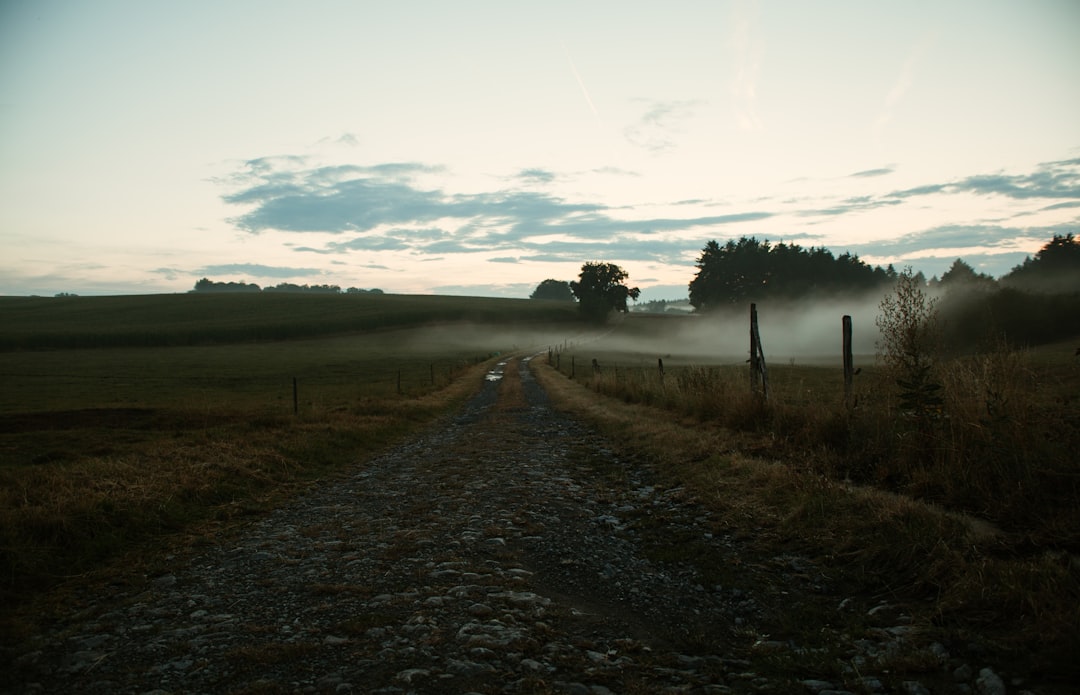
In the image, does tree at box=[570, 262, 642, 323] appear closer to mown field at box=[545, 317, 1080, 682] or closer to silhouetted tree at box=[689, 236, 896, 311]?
silhouetted tree at box=[689, 236, 896, 311]

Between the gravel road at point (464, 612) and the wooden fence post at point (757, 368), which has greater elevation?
the wooden fence post at point (757, 368)

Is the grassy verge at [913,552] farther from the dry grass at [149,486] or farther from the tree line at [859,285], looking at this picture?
the tree line at [859,285]

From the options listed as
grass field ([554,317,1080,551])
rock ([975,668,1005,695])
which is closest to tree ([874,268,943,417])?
grass field ([554,317,1080,551])

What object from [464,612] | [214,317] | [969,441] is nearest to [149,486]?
[464,612]

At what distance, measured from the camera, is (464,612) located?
509 centimetres

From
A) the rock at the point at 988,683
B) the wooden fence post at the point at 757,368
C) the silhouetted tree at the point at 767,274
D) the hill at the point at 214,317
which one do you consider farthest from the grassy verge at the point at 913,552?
the silhouetted tree at the point at 767,274

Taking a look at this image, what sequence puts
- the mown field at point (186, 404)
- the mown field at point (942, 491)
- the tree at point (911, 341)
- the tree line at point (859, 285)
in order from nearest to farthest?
the mown field at point (942, 491), the mown field at point (186, 404), the tree at point (911, 341), the tree line at point (859, 285)

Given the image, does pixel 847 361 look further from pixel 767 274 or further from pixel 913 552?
pixel 767 274

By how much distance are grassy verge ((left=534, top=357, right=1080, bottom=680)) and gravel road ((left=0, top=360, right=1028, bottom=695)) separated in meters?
0.37

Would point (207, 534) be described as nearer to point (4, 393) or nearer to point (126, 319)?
point (4, 393)

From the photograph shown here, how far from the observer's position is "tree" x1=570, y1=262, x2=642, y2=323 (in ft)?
429

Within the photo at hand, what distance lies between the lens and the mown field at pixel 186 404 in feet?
26.3

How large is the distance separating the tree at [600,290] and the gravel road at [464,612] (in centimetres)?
12254

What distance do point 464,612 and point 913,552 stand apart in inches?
160
